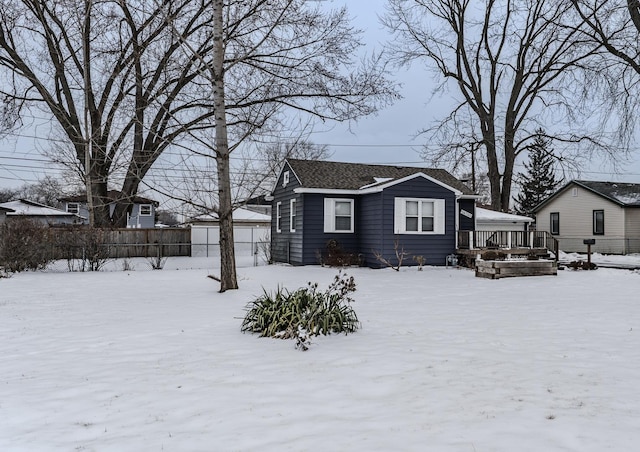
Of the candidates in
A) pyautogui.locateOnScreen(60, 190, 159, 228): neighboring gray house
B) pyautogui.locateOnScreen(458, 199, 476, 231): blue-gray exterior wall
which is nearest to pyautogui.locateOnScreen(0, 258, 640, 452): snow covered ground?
pyautogui.locateOnScreen(458, 199, 476, 231): blue-gray exterior wall

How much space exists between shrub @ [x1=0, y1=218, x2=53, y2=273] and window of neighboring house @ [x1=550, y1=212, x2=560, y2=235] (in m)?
28.4

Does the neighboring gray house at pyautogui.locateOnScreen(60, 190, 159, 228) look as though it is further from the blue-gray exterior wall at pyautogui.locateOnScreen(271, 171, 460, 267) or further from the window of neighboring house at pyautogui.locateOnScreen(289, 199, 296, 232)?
the blue-gray exterior wall at pyautogui.locateOnScreen(271, 171, 460, 267)

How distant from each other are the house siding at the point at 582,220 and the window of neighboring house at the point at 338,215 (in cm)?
1735

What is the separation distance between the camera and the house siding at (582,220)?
25391mm

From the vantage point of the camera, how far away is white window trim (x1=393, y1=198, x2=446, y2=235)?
16297 mm

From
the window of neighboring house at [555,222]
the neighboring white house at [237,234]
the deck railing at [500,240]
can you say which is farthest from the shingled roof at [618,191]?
the neighboring white house at [237,234]

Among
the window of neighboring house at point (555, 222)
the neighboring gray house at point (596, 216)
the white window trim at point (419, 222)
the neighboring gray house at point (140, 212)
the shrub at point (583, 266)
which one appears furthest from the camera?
the neighboring gray house at point (140, 212)

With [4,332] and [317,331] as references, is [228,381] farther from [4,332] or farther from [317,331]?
[4,332]

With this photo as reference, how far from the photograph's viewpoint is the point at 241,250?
2902cm

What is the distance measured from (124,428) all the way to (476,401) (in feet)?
8.84

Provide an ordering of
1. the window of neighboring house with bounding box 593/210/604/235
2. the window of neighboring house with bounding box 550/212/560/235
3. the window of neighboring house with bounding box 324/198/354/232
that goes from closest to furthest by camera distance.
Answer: the window of neighboring house with bounding box 324/198/354/232 < the window of neighboring house with bounding box 593/210/604/235 < the window of neighboring house with bounding box 550/212/560/235

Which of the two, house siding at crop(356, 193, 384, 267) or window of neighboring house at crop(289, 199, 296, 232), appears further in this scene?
window of neighboring house at crop(289, 199, 296, 232)

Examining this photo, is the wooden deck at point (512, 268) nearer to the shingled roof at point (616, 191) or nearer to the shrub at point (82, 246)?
the shrub at point (82, 246)

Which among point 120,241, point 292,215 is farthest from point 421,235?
point 120,241
